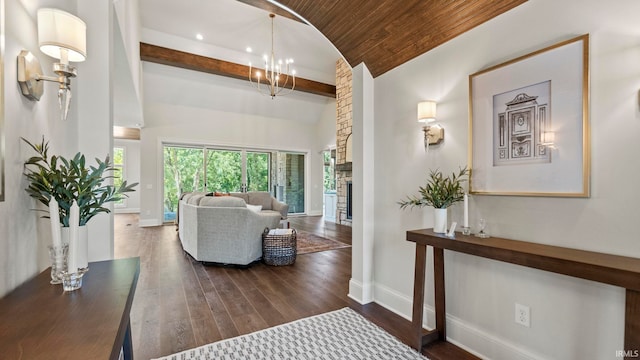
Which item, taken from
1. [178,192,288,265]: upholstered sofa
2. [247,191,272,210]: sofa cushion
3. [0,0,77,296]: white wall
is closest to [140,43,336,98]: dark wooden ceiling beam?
[247,191,272,210]: sofa cushion

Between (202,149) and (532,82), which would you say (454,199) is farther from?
(202,149)

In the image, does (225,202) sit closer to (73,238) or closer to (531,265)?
(73,238)

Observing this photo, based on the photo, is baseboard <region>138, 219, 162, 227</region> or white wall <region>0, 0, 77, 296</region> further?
baseboard <region>138, 219, 162, 227</region>

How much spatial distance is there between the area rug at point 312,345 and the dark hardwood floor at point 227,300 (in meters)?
0.09

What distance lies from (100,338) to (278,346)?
56.4 inches

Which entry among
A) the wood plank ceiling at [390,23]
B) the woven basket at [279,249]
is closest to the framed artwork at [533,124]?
the wood plank ceiling at [390,23]

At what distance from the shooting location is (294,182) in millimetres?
9023

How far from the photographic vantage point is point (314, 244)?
4.96m

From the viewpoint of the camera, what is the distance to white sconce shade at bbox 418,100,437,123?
2.02 meters

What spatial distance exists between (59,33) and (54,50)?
0.11 m

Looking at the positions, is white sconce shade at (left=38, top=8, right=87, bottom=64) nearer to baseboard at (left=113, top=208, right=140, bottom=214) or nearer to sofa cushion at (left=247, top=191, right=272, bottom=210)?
sofa cushion at (left=247, top=191, right=272, bottom=210)

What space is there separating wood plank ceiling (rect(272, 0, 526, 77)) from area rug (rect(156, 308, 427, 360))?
7.36 ft

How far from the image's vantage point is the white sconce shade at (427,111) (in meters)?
2.02

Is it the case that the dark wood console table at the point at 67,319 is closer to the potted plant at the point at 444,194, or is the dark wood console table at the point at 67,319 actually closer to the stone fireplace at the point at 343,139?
the potted plant at the point at 444,194
